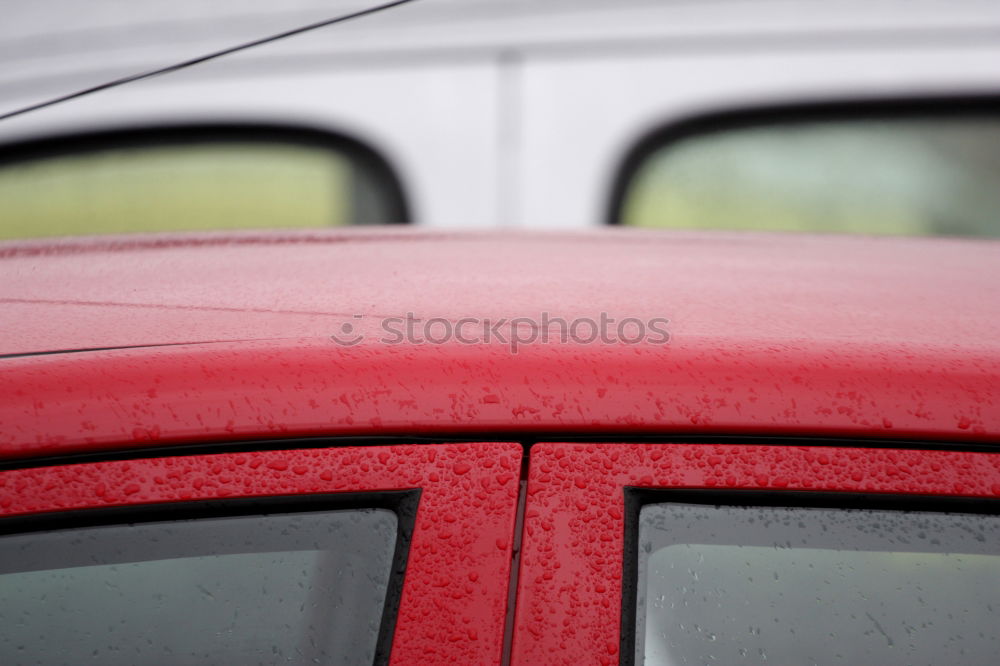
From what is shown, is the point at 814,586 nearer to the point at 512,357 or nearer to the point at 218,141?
the point at 512,357

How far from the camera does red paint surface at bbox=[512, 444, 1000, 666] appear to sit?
811 millimetres

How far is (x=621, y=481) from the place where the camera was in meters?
0.84

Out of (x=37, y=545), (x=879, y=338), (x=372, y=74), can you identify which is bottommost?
(x=37, y=545)

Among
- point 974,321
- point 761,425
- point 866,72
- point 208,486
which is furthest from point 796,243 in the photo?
point 866,72

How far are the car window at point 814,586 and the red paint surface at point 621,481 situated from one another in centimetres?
2

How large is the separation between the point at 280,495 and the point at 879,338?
599mm

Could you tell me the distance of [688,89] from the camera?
307cm

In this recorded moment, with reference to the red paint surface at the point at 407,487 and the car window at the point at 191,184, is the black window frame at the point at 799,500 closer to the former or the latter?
the red paint surface at the point at 407,487

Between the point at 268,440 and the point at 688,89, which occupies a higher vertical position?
the point at 688,89

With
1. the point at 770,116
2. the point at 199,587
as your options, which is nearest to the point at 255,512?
the point at 199,587

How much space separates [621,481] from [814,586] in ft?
0.62

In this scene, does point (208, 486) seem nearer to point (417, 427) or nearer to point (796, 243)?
point (417, 427)

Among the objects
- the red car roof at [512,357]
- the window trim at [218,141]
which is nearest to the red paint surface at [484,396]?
the red car roof at [512,357]

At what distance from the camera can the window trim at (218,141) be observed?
10.3ft
